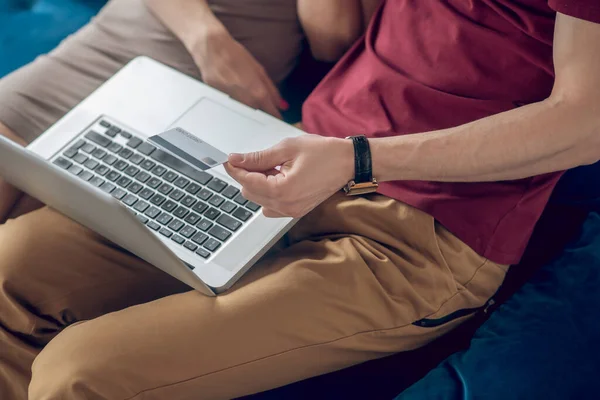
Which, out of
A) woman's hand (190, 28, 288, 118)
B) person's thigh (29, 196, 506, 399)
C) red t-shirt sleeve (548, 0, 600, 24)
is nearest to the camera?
red t-shirt sleeve (548, 0, 600, 24)

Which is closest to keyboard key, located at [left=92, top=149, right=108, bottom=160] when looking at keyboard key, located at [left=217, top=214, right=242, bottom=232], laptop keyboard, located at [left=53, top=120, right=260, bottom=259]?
laptop keyboard, located at [left=53, top=120, right=260, bottom=259]

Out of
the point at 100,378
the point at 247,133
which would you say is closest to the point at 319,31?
the point at 247,133

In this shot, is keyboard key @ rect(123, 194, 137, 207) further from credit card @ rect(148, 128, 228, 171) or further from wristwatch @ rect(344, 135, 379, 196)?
wristwatch @ rect(344, 135, 379, 196)

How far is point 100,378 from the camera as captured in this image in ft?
2.40

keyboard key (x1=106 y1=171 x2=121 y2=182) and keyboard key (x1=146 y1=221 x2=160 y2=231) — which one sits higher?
keyboard key (x1=106 y1=171 x2=121 y2=182)

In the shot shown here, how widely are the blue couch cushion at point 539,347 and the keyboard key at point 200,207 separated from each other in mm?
347

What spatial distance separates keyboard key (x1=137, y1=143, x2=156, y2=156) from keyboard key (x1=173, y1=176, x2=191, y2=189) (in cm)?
6

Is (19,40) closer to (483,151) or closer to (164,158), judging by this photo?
(164,158)

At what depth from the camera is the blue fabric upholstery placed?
130 cm

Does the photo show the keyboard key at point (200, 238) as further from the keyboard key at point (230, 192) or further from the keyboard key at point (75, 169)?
the keyboard key at point (75, 169)

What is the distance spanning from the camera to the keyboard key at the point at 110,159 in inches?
35.2

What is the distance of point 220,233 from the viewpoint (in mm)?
812

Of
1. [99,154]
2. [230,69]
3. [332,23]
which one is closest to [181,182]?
[99,154]

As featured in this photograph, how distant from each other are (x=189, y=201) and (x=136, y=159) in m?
0.11
